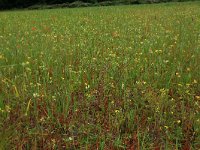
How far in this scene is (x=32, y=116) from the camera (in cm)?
456

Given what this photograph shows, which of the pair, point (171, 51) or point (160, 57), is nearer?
point (160, 57)

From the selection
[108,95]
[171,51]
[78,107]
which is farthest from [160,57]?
[78,107]

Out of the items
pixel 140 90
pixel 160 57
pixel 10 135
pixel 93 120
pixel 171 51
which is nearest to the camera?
pixel 10 135

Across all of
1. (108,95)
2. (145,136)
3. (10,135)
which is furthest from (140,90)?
(10,135)

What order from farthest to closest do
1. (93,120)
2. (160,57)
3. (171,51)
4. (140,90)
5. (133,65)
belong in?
(171,51) < (160,57) < (133,65) < (140,90) < (93,120)

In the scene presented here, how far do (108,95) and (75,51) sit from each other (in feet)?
11.1

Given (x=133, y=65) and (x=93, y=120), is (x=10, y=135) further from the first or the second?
(x=133, y=65)

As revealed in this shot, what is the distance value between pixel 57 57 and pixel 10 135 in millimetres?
3931

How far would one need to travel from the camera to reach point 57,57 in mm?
7527

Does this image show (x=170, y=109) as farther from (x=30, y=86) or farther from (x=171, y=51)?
(x=171, y=51)

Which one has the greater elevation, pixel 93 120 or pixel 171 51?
pixel 171 51

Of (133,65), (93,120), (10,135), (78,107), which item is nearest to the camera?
(10,135)

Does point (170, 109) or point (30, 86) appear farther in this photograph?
point (30, 86)

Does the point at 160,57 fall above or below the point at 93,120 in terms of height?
above
